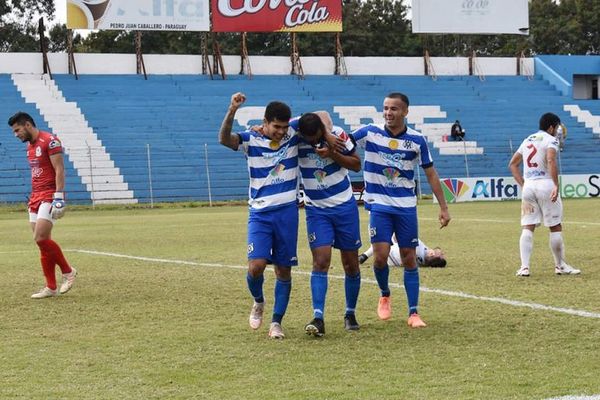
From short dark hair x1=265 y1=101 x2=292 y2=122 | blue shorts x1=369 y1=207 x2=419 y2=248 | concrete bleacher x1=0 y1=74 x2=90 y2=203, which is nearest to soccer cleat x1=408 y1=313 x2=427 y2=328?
blue shorts x1=369 y1=207 x2=419 y2=248

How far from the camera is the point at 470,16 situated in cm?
5188

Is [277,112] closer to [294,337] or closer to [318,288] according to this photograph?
[318,288]

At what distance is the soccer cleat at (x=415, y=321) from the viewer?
28.4 feet

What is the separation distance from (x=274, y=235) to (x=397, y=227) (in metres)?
1.21

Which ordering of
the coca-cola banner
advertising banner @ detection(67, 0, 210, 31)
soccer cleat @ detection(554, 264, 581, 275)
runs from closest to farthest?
soccer cleat @ detection(554, 264, 581, 275)
advertising banner @ detection(67, 0, 210, 31)
the coca-cola banner

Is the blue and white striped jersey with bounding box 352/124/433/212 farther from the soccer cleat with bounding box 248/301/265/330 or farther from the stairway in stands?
the stairway in stands

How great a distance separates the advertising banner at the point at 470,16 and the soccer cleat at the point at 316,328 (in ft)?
142

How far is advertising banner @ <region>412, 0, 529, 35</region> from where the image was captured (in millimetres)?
50875

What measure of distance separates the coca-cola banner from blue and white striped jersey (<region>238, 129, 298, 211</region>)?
3944 cm

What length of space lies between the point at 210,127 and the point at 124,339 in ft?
115

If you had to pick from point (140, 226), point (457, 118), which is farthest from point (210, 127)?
point (140, 226)

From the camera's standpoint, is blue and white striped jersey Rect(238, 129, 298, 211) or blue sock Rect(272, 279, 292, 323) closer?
blue and white striped jersey Rect(238, 129, 298, 211)

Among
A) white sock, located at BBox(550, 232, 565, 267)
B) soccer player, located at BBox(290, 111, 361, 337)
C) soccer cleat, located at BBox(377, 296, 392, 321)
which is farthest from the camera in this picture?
white sock, located at BBox(550, 232, 565, 267)

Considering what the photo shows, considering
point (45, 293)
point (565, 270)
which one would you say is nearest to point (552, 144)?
point (565, 270)
